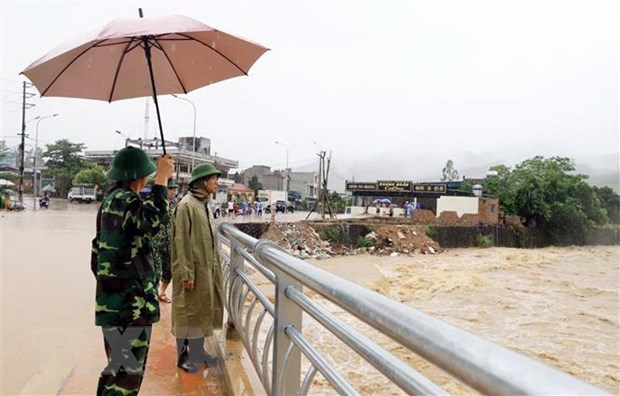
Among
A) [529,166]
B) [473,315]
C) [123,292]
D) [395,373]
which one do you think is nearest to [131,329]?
[123,292]

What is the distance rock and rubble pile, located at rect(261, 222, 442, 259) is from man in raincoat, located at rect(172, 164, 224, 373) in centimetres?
1875

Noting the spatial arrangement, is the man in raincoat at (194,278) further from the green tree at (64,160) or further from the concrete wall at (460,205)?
the green tree at (64,160)

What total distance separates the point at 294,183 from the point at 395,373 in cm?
7001

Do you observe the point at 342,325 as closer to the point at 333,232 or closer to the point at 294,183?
the point at 333,232

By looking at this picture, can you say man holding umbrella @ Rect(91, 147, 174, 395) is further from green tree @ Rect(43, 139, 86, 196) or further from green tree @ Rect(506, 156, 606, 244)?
green tree @ Rect(43, 139, 86, 196)

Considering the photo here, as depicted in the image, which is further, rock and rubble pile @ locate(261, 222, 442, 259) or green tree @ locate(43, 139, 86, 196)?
green tree @ locate(43, 139, 86, 196)

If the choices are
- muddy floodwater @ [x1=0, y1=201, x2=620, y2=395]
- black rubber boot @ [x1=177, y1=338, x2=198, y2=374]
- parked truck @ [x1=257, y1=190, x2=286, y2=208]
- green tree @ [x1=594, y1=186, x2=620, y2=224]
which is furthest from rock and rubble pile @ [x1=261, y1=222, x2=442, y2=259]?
green tree @ [x1=594, y1=186, x2=620, y2=224]

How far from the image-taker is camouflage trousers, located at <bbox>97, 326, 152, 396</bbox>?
2195 mm

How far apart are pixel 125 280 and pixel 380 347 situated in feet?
4.75

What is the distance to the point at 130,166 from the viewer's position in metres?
2.18

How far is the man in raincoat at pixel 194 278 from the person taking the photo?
2994 mm

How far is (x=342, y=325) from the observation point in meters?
1.28

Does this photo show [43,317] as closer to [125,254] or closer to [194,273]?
[194,273]

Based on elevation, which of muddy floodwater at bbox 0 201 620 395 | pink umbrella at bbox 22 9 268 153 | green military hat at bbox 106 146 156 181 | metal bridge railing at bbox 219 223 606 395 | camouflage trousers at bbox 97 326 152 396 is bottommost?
muddy floodwater at bbox 0 201 620 395
